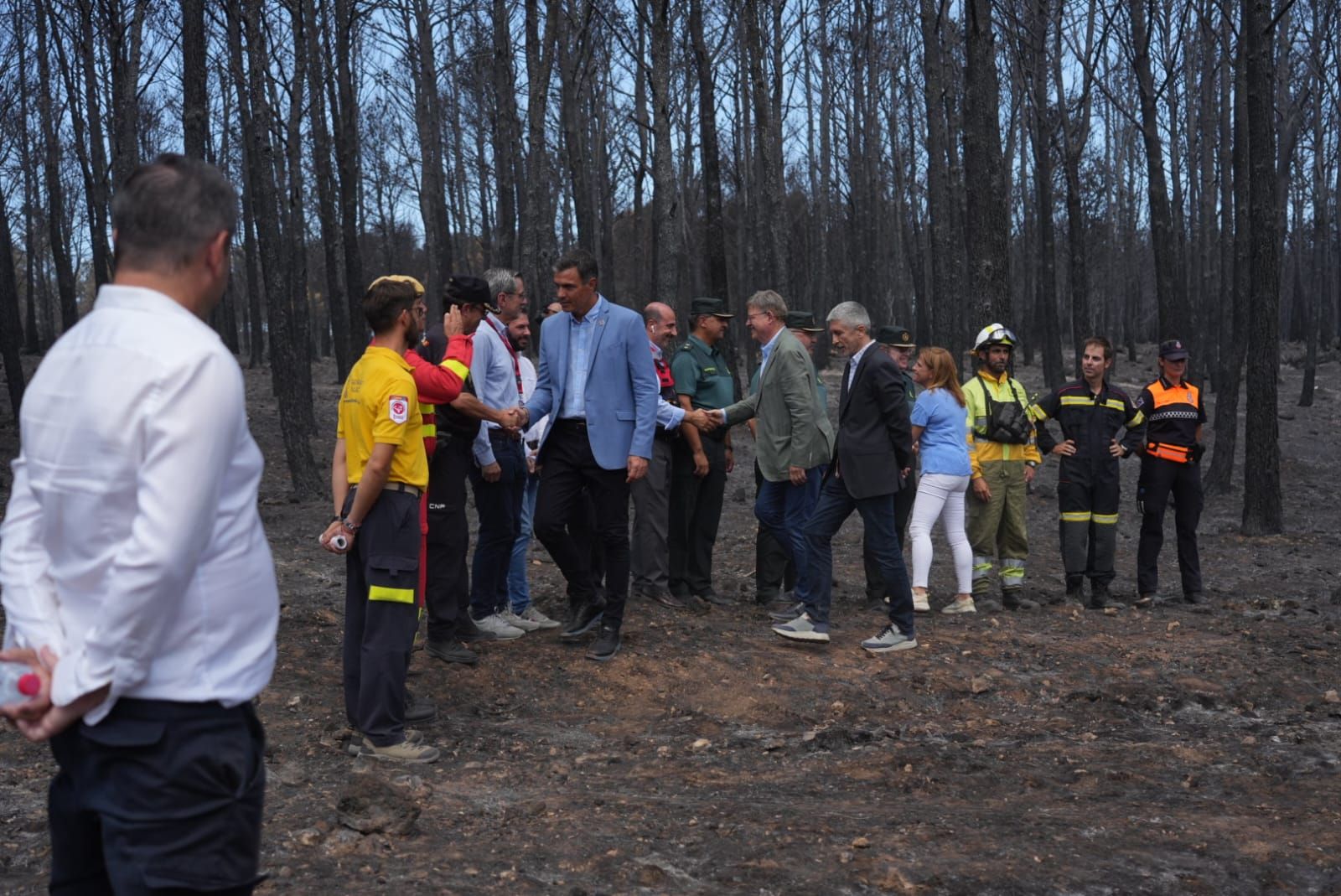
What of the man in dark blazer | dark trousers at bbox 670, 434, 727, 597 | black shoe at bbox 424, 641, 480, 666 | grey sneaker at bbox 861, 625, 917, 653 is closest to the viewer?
black shoe at bbox 424, 641, 480, 666

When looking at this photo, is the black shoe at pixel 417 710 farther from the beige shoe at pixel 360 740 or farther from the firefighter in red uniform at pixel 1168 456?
the firefighter in red uniform at pixel 1168 456

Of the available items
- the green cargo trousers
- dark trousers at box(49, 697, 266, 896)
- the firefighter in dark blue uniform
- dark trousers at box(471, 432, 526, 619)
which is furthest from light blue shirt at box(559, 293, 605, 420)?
dark trousers at box(49, 697, 266, 896)

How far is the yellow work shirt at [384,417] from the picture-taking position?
17.8ft

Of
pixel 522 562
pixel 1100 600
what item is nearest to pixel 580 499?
pixel 522 562

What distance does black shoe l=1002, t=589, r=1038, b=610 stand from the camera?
949cm

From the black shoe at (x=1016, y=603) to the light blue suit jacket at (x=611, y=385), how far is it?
3.71m

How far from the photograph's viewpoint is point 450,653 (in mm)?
7129

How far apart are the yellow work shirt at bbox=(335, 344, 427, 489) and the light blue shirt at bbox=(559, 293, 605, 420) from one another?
1692 mm

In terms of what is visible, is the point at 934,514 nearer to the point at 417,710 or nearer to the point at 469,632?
the point at 469,632

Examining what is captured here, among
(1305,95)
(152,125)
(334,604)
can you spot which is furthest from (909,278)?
(334,604)

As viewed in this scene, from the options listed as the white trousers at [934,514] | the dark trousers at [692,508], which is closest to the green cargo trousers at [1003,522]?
the white trousers at [934,514]

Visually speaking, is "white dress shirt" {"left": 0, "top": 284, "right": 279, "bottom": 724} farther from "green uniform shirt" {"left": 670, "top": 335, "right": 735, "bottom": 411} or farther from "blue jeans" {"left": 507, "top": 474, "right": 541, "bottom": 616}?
"green uniform shirt" {"left": 670, "top": 335, "right": 735, "bottom": 411}

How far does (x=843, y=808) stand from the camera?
16.8 ft

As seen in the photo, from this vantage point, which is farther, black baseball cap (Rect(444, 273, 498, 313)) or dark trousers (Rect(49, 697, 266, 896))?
black baseball cap (Rect(444, 273, 498, 313))
